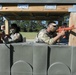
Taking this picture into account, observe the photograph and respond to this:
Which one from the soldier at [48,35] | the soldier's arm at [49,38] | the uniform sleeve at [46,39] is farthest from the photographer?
the soldier at [48,35]

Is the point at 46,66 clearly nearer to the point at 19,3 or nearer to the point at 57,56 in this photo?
the point at 57,56

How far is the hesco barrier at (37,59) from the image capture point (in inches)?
163

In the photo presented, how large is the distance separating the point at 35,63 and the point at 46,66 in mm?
207

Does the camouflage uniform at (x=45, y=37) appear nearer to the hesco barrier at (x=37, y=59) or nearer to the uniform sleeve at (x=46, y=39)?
the uniform sleeve at (x=46, y=39)

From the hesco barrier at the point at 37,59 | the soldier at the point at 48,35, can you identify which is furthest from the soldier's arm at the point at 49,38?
the hesco barrier at the point at 37,59

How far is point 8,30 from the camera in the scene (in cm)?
728

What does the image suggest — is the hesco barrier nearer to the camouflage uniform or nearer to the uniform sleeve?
the uniform sleeve

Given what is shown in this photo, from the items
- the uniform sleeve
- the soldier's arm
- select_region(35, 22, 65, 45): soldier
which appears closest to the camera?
the soldier's arm

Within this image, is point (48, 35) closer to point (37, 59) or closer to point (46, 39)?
point (46, 39)

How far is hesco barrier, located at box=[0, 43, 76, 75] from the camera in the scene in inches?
163

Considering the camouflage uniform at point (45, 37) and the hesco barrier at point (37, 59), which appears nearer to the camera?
the hesco barrier at point (37, 59)

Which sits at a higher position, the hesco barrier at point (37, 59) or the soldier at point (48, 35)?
the soldier at point (48, 35)

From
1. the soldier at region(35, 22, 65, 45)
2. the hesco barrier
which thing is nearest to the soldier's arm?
the soldier at region(35, 22, 65, 45)

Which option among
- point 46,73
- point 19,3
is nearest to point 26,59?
point 46,73
